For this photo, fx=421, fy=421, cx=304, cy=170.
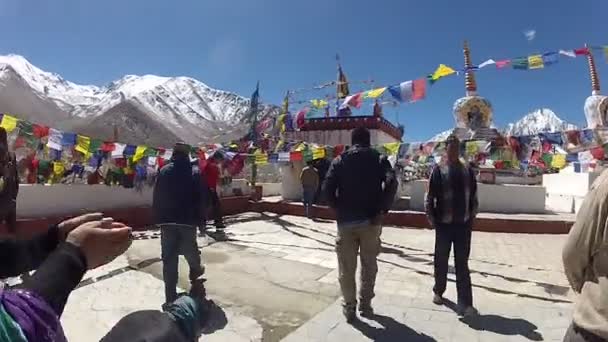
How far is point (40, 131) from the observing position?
8.34m

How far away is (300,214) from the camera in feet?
42.5

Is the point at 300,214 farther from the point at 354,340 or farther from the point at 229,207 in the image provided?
the point at 354,340

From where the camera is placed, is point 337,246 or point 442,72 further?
point 442,72

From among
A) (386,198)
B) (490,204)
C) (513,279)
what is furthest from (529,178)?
(386,198)

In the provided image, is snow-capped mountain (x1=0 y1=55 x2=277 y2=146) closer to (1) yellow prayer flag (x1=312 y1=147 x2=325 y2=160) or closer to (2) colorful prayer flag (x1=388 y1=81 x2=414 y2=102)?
(1) yellow prayer flag (x1=312 y1=147 x2=325 y2=160)

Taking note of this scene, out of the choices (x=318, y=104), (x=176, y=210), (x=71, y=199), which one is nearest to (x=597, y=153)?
(x=318, y=104)

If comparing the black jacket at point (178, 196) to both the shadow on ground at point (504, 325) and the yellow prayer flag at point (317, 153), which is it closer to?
the shadow on ground at point (504, 325)

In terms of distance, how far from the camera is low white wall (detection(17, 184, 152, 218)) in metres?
8.73

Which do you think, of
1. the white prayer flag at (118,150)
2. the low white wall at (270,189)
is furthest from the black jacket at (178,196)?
the low white wall at (270,189)

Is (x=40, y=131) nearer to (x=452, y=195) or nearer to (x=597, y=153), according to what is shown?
(x=452, y=195)

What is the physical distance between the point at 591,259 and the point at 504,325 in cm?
258

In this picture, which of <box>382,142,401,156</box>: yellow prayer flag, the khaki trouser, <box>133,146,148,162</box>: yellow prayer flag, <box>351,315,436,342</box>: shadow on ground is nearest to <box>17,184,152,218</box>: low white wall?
Result: <box>133,146,148,162</box>: yellow prayer flag

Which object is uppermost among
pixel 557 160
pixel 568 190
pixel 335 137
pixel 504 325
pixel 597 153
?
pixel 335 137

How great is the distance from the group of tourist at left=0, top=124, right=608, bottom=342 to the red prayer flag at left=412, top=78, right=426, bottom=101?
546 cm
